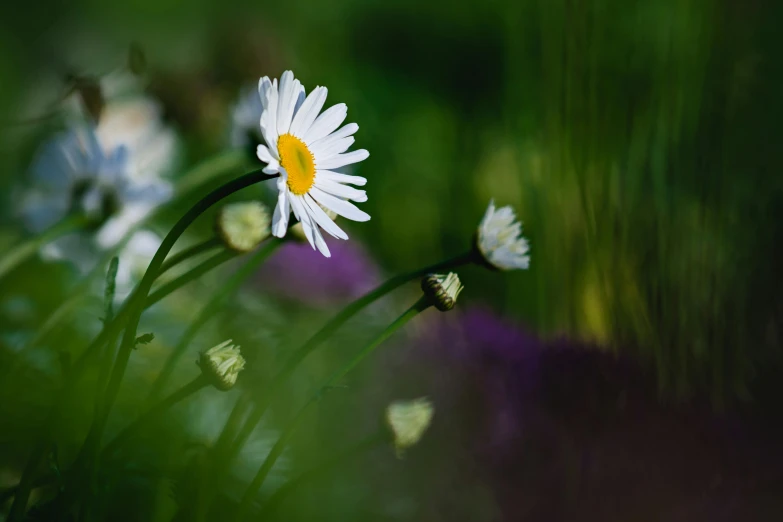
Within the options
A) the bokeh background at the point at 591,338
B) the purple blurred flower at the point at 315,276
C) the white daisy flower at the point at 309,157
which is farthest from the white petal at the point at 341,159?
the purple blurred flower at the point at 315,276

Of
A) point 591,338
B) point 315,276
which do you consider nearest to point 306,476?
point 591,338

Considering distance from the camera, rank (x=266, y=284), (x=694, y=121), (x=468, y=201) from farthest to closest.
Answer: (x=468, y=201)
(x=266, y=284)
(x=694, y=121)

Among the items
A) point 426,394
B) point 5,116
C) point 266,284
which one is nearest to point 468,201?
point 266,284

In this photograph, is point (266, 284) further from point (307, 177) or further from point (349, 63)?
point (349, 63)

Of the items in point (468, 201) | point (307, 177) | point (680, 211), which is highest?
point (307, 177)

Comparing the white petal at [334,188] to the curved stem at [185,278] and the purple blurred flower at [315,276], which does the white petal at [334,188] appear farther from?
the purple blurred flower at [315,276]

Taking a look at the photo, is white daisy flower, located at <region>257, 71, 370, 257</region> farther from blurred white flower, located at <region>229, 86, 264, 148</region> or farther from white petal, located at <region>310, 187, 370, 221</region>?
blurred white flower, located at <region>229, 86, 264, 148</region>

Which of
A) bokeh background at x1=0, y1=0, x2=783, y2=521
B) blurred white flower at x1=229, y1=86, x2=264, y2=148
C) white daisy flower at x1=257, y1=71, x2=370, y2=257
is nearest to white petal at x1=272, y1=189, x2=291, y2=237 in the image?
white daisy flower at x1=257, y1=71, x2=370, y2=257
